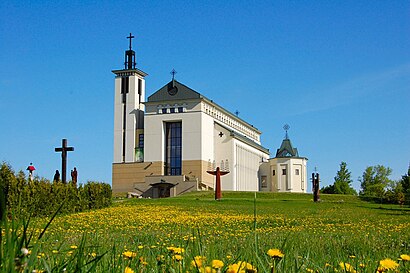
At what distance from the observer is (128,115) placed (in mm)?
77188

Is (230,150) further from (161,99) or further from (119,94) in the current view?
(119,94)

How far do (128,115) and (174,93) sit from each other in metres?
7.83

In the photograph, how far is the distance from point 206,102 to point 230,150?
319 inches

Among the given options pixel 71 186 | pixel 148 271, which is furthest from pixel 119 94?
pixel 148 271

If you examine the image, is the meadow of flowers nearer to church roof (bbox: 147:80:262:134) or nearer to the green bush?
the green bush

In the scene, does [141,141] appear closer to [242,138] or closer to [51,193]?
[242,138]

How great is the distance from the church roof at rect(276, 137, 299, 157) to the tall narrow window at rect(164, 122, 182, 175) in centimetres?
2160

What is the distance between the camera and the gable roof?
75025 mm

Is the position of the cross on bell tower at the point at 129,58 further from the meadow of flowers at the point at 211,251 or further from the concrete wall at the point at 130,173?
the meadow of flowers at the point at 211,251

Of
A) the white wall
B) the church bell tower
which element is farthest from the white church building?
the white wall

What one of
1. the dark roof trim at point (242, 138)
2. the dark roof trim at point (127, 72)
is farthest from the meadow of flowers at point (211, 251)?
the dark roof trim at point (127, 72)

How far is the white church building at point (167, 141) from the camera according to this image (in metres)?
72.4

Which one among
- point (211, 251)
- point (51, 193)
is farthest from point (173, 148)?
point (211, 251)

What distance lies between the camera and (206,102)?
76.2 meters
